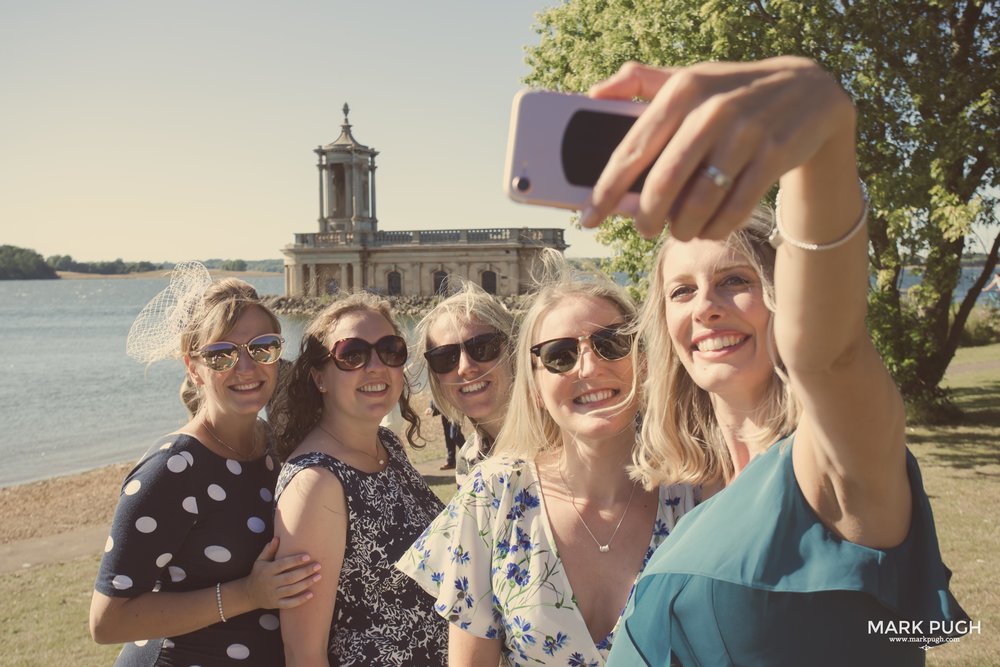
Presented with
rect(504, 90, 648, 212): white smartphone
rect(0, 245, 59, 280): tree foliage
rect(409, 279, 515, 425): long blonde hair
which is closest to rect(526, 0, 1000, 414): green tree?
rect(409, 279, 515, 425): long blonde hair

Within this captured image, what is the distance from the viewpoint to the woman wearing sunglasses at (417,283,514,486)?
3.67 metres

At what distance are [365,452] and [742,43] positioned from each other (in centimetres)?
975

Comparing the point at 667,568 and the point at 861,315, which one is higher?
the point at 861,315

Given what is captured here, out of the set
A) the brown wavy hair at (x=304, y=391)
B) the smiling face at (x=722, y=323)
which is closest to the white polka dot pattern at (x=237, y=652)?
the brown wavy hair at (x=304, y=391)

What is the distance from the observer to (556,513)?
2354 millimetres

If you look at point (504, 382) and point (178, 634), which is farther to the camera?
point (504, 382)

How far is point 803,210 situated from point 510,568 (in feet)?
4.81

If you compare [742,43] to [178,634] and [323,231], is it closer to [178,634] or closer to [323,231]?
[178,634]

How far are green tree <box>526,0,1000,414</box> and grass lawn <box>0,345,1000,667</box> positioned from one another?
6.57 feet

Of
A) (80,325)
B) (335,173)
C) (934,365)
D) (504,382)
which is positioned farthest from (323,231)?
(504,382)

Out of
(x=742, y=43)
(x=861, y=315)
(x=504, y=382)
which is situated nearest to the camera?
(x=861, y=315)

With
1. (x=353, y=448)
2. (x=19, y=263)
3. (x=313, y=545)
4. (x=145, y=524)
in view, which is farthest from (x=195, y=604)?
(x=19, y=263)

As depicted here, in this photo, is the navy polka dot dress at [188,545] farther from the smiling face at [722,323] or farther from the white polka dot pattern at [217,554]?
the smiling face at [722,323]

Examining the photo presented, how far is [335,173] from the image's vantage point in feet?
243
